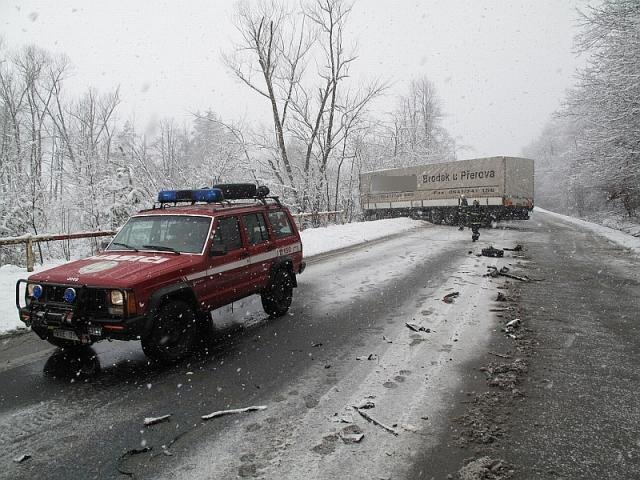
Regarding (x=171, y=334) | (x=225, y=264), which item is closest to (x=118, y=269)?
(x=171, y=334)

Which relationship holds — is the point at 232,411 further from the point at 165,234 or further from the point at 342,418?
the point at 165,234

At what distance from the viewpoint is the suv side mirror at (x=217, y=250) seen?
19.0 ft

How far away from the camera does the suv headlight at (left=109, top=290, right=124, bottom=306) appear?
4.66m

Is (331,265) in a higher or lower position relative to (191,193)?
lower

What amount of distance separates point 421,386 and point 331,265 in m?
8.45

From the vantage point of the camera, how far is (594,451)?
3.33 m

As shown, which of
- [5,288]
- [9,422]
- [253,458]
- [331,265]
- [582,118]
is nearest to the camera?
[253,458]

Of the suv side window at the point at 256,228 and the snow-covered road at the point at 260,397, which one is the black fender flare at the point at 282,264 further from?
the snow-covered road at the point at 260,397

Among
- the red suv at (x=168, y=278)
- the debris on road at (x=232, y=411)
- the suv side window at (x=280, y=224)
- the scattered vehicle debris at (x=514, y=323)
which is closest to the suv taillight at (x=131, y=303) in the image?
the red suv at (x=168, y=278)

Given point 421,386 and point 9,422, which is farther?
point 421,386

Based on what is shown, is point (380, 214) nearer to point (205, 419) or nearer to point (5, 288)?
point (5, 288)

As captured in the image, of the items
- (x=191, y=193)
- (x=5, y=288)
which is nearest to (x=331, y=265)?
(x=191, y=193)

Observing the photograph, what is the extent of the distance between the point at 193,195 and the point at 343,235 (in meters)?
13.7

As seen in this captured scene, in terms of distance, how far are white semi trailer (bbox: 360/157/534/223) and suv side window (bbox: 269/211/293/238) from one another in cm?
2122
